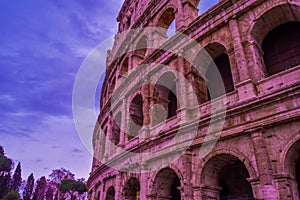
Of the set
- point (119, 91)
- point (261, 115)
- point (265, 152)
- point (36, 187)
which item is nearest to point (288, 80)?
point (261, 115)

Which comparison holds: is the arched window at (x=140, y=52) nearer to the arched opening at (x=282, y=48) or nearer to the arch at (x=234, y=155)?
the arched opening at (x=282, y=48)

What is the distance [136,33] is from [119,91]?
13.6ft

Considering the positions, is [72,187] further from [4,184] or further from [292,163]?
[292,163]

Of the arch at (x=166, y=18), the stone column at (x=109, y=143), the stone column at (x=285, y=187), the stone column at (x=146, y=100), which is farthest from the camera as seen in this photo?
the stone column at (x=109, y=143)

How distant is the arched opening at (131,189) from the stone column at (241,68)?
626 cm

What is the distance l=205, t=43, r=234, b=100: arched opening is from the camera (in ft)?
30.8

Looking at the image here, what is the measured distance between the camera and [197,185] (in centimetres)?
753

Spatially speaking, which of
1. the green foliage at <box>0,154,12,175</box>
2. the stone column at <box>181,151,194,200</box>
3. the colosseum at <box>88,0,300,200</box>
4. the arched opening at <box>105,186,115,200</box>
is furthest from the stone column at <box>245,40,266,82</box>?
the green foliage at <box>0,154,12,175</box>

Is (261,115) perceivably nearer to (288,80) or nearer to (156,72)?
(288,80)

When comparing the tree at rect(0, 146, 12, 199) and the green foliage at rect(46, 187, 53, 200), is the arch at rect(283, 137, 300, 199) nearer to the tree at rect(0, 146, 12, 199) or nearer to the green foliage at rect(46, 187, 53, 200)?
the tree at rect(0, 146, 12, 199)

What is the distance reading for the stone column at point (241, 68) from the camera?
7.20 m

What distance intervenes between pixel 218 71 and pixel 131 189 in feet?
21.5

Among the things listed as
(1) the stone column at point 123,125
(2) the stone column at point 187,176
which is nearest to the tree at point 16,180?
(1) the stone column at point 123,125

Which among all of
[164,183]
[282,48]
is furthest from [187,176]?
[282,48]
